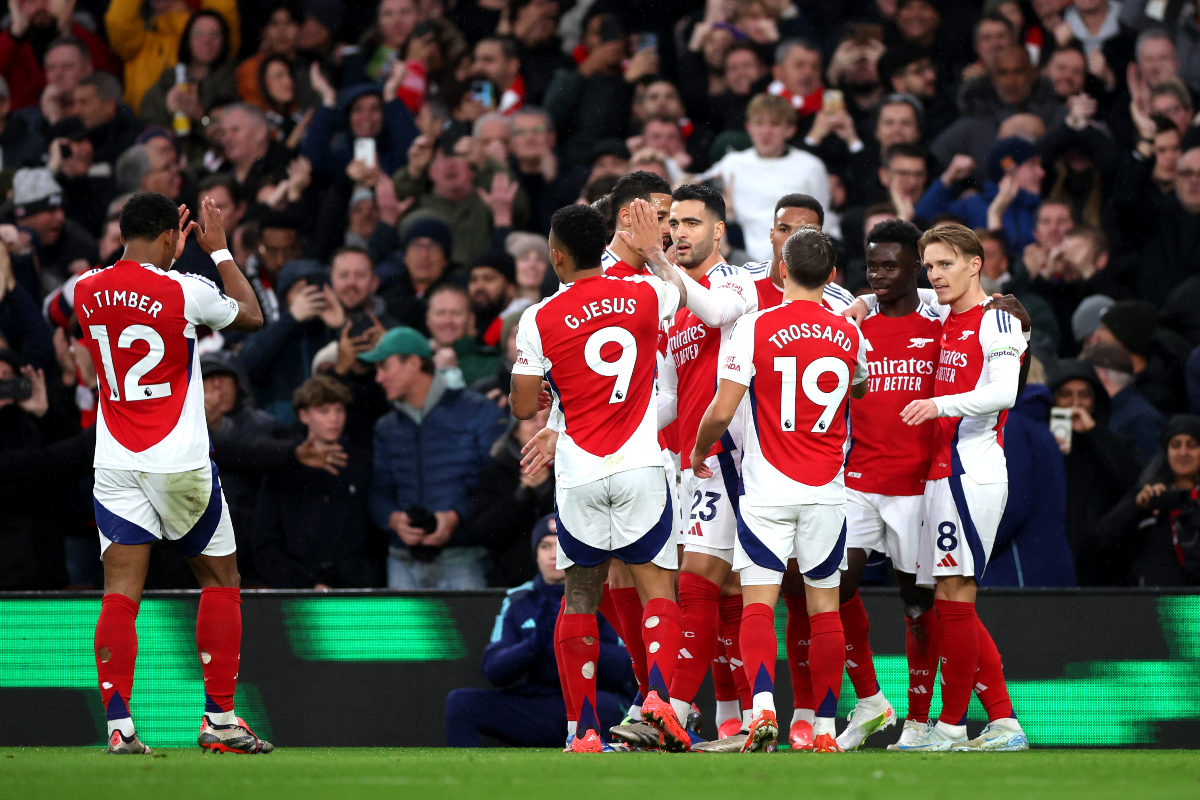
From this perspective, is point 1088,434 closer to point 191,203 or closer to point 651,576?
point 651,576

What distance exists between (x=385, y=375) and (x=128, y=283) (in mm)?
3596

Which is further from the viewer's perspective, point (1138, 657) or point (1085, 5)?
point (1085, 5)

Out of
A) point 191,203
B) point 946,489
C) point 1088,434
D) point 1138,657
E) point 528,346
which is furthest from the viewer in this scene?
point 191,203

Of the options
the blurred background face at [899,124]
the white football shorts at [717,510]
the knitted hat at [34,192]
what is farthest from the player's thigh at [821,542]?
the knitted hat at [34,192]

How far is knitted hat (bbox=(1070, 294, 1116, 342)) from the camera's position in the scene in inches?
427

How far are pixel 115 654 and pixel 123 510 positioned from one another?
0.64 metres

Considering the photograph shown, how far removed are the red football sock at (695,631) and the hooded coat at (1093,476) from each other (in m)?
3.57

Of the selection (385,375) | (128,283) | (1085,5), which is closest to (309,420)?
(385,375)

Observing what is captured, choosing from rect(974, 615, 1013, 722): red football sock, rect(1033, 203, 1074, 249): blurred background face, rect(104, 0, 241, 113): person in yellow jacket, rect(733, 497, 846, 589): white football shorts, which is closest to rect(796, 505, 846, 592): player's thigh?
rect(733, 497, 846, 589): white football shorts

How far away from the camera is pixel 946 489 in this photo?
7.38m

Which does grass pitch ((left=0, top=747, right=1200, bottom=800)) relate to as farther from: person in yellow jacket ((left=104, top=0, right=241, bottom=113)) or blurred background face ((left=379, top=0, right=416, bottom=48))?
person in yellow jacket ((left=104, top=0, right=241, bottom=113))

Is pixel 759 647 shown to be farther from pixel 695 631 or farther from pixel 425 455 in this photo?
pixel 425 455

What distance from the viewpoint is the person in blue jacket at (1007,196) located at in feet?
38.2

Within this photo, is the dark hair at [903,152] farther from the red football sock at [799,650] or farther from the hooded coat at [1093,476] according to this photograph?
the red football sock at [799,650]
